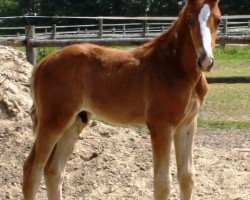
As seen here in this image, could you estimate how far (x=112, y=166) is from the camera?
7.64 metres

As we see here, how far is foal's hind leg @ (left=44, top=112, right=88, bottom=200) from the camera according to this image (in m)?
6.65

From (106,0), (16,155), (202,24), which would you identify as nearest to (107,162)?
(16,155)

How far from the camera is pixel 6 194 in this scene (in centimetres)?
722

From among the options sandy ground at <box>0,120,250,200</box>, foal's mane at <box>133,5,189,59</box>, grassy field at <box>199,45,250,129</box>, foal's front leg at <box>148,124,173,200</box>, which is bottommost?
grassy field at <box>199,45,250,129</box>

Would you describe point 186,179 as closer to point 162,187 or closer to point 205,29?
point 162,187

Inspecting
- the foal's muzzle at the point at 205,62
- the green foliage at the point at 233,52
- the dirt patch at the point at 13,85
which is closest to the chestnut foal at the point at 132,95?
the foal's muzzle at the point at 205,62

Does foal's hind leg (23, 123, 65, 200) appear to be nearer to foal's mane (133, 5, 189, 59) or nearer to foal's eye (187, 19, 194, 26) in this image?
foal's mane (133, 5, 189, 59)

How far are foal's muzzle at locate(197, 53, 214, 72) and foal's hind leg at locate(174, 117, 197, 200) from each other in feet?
2.97

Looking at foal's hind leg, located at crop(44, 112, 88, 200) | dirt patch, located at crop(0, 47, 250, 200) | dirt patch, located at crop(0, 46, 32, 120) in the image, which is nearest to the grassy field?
dirt patch, located at crop(0, 47, 250, 200)

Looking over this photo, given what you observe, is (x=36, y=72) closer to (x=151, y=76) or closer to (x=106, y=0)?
(x=151, y=76)

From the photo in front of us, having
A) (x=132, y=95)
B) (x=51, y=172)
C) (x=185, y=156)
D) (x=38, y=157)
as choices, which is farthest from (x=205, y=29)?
(x=51, y=172)

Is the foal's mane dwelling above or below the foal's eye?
below

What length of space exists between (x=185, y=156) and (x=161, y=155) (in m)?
0.44

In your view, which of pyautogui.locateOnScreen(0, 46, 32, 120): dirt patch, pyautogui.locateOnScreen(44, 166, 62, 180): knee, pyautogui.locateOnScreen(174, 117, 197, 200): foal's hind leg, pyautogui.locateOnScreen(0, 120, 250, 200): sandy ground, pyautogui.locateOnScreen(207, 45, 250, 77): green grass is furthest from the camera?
pyautogui.locateOnScreen(207, 45, 250, 77): green grass
